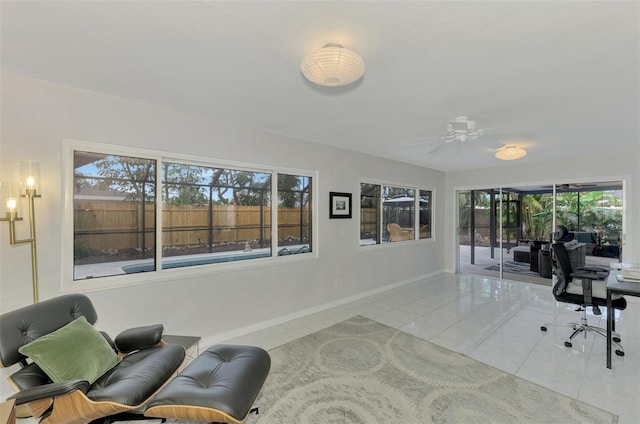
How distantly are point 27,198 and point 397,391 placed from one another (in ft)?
10.9

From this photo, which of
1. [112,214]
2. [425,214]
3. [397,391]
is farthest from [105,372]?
[425,214]

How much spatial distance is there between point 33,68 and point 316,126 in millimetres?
2460

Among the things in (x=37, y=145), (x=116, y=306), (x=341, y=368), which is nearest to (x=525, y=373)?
(x=341, y=368)

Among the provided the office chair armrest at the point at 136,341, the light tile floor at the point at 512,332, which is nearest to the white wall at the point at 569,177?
the light tile floor at the point at 512,332

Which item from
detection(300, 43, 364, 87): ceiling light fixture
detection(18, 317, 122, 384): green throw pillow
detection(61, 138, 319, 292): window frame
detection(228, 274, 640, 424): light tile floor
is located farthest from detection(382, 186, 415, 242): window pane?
detection(18, 317, 122, 384): green throw pillow

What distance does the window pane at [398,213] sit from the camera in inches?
213

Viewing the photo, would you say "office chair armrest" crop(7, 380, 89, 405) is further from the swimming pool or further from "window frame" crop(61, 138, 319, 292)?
the swimming pool

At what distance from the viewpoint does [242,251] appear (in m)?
3.49

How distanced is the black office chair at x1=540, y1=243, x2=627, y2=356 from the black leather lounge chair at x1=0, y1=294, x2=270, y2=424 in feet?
11.1

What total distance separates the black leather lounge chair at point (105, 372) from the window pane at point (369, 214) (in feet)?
10.5

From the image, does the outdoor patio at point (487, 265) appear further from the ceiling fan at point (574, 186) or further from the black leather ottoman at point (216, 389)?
the black leather ottoman at point (216, 389)

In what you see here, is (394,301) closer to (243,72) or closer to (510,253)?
(510,253)

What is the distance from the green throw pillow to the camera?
5.35 ft

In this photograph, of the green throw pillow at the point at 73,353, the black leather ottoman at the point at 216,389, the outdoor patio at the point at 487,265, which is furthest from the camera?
the outdoor patio at the point at 487,265
